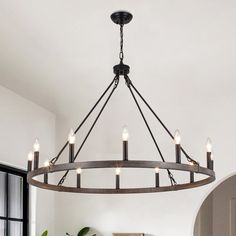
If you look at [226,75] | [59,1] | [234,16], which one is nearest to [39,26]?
[59,1]

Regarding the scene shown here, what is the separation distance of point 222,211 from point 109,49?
367 centimetres

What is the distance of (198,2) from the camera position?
3.17m

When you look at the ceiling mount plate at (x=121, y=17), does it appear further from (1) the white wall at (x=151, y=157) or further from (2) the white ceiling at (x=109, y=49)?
(1) the white wall at (x=151, y=157)

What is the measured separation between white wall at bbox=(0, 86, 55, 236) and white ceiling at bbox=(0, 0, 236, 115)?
0.11m

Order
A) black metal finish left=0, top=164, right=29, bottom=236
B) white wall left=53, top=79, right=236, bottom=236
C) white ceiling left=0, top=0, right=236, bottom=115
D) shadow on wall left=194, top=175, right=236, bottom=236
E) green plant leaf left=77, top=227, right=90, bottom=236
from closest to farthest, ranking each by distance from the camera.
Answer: white ceiling left=0, top=0, right=236, bottom=115
black metal finish left=0, top=164, right=29, bottom=236
white wall left=53, top=79, right=236, bottom=236
green plant leaf left=77, top=227, right=90, bottom=236
shadow on wall left=194, top=175, right=236, bottom=236

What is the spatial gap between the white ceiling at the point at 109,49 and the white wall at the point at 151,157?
0.11m

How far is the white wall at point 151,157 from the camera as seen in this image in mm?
4766

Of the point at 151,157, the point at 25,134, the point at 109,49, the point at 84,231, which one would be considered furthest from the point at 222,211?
the point at 109,49

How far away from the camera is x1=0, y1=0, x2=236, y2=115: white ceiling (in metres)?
3.29

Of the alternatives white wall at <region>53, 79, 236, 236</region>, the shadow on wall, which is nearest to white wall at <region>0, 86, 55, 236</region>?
white wall at <region>53, 79, 236, 236</region>

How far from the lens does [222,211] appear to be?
6.82 meters

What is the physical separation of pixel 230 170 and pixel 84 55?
5.58ft

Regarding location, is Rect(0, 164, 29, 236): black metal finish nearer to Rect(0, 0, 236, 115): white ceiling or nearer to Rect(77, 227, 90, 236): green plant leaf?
Rect(77, 227, 90, 236): green plant leaf

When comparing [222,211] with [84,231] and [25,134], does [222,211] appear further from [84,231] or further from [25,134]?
[25,134]
